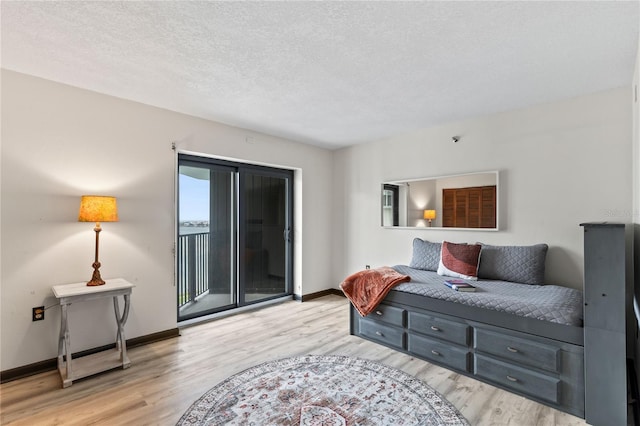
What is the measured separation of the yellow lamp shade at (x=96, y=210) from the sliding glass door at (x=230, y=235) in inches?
40.3

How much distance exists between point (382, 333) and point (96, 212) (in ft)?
9.49

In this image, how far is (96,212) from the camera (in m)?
2.61

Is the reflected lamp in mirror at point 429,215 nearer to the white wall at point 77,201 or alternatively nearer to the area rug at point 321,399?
the area rug at point 321,399

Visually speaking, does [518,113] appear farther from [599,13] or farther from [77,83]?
[77,83]

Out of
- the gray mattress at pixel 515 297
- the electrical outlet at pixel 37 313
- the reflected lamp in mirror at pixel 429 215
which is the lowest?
the electrical outlet at pixel 37 313

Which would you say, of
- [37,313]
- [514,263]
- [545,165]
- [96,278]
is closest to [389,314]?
[514,263]

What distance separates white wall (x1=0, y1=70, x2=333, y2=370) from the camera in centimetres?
250

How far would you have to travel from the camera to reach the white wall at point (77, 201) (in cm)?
250

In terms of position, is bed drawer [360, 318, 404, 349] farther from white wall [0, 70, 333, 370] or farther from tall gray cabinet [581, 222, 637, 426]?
white wall [0, 70, 333, 370]

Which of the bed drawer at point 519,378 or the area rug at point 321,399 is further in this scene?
the bed drawer at point 519,378

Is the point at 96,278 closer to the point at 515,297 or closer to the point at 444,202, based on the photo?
the point at 515,297

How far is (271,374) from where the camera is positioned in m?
2.51

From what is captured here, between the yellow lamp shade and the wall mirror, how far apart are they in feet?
11.1

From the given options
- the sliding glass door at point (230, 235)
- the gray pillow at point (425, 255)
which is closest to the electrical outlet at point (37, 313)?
the sliding glass door at point (230, 235)
